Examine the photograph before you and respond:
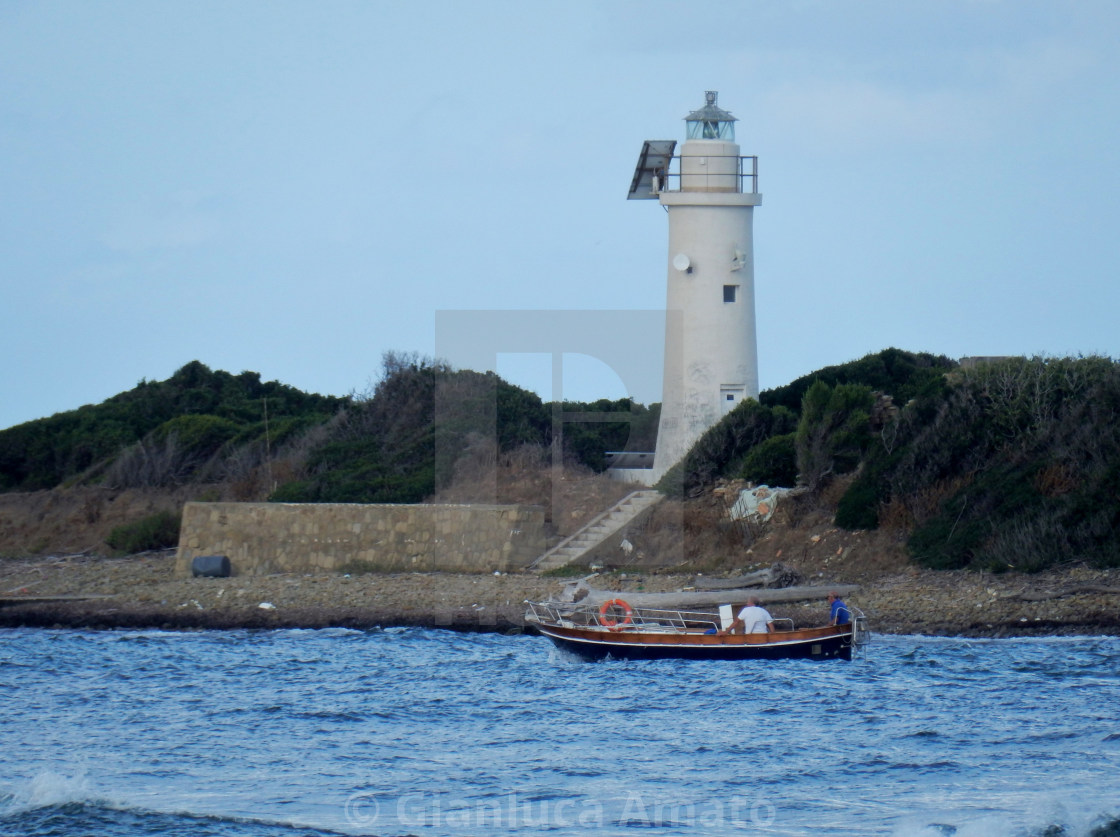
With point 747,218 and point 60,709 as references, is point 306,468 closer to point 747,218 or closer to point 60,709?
point 747,218

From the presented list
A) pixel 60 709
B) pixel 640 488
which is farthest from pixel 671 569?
pixel 60 709

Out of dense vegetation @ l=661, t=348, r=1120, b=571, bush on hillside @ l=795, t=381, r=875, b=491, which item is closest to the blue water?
dense vegetation @ l=661, t=348, r=1120, b=571

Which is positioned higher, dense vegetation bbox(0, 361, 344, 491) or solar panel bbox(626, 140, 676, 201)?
solar panel bbox(626, 140, 676, 201)

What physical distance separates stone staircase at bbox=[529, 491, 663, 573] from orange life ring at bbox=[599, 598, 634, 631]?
4.22 meters

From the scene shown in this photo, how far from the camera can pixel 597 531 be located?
2339 centimetres

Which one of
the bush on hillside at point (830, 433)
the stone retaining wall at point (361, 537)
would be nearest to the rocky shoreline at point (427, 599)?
the stone retaining wall at point (361, 537)

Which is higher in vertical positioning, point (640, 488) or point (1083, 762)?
point (640, 488)

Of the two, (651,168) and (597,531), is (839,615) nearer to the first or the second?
(597,531)

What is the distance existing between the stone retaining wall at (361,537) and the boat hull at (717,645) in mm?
5181

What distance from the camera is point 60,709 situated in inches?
629

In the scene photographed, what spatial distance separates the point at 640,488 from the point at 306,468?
25.0 feet

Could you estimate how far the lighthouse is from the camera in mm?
25266

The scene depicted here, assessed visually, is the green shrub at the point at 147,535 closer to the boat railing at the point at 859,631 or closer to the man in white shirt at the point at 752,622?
the man in white shirt at the point at 752,622

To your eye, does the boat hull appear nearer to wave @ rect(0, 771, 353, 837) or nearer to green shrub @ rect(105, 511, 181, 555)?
wave @ rect(0, 771, 353, 837)
